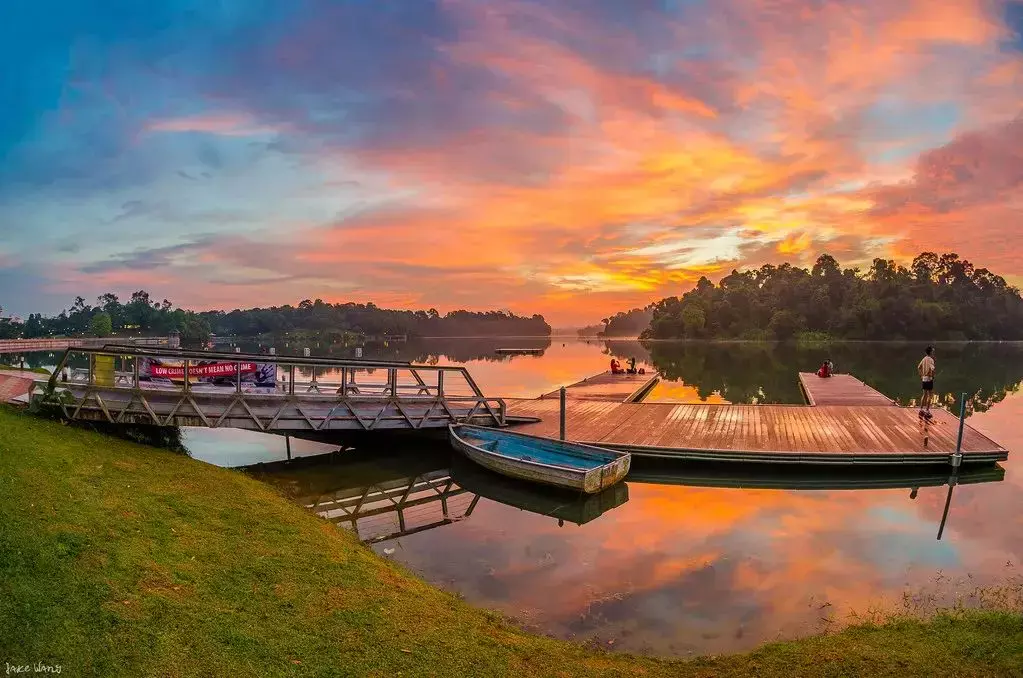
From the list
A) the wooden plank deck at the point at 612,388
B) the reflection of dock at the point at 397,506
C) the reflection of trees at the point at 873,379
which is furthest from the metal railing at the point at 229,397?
the reflection of trees at the point at 873,379

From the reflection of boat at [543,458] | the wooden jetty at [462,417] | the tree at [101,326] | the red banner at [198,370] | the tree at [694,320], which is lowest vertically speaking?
the reflection of boat at [543,458]

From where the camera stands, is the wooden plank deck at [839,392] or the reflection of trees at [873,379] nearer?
the wooden plank deck at [839,392]

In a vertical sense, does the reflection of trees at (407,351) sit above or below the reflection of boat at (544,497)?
above

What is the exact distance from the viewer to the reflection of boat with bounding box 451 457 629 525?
12635mm

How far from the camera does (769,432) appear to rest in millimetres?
17734

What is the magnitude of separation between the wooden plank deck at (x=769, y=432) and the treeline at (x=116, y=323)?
12964cm

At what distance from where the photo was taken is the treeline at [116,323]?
134 m

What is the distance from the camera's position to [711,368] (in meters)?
55.8

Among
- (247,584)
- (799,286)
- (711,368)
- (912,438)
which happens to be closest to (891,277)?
(799,286)

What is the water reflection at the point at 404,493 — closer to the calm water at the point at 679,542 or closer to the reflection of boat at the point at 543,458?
the calm water at the point at 679,542

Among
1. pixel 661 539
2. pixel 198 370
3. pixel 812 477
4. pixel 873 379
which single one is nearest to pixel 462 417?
pixel 198 370

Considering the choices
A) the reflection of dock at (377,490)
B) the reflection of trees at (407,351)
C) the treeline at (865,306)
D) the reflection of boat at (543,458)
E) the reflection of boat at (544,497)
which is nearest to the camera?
the reflection of dock at (377,490)

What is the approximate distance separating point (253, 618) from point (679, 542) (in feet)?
25.4

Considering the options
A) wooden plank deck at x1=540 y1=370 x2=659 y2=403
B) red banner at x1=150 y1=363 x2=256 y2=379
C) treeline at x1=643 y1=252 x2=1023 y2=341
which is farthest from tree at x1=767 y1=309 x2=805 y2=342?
red banner at x1=150 y1=363 x2=256 y2=379
